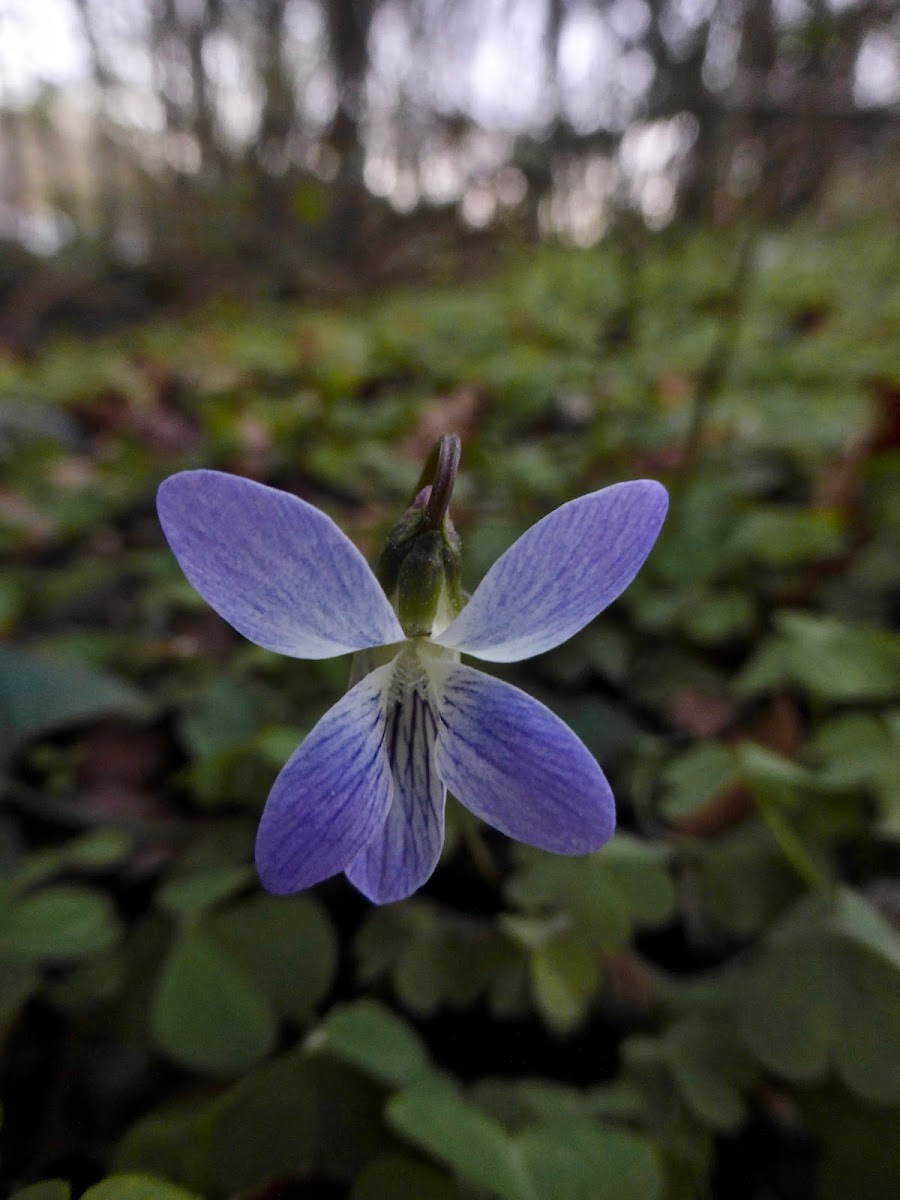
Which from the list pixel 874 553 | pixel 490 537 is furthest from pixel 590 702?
pixel 874 553

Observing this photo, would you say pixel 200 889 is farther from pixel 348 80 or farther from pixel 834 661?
pixel 348 80

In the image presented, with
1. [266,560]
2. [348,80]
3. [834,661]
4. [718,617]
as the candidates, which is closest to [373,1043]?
[266,560]

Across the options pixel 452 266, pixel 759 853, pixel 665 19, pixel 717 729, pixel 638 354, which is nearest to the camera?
pixel 759 853

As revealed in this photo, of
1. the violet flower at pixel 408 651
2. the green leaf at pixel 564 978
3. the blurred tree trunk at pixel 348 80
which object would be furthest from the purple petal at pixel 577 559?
the blurred tree trunk at pixel 348 80

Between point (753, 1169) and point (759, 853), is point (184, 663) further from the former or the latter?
point (753, 1169)

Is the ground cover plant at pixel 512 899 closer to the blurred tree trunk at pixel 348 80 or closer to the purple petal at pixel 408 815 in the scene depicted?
the purple petal at pixel 408 815

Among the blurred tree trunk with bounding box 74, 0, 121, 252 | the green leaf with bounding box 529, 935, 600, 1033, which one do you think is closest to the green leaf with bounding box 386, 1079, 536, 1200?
the green leaf with bounding box 529, 935, 600, 1033
